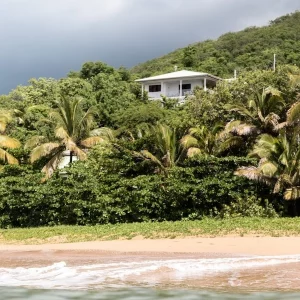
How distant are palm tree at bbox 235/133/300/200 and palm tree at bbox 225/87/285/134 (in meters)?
2.52

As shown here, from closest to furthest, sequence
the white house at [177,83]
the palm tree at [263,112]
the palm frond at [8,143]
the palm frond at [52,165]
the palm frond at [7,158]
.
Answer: the palm tree at [263,112] < the palm frond at [52,165] < the palm frond at [7,158] < the palm frond at [8,143] < the white house at [177,83]

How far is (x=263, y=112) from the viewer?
74.7 feet

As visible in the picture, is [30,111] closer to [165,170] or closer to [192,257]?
[165,170]

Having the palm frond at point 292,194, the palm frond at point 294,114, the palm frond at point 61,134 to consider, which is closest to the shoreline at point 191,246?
the palm frond at point 292,194

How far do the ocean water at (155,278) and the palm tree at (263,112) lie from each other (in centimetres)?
1074

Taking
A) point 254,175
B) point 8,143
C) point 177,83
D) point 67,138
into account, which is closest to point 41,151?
point 67,138

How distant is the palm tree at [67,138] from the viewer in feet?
78.4

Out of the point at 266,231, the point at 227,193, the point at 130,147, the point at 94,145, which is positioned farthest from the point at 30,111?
the point at 266,231

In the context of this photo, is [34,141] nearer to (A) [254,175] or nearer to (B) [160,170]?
(B) [160,170]

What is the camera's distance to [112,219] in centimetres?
2064

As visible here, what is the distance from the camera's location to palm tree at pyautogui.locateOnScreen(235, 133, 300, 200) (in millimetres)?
18734

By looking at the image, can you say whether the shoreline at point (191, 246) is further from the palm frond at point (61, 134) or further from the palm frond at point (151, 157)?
the palm frond at point (61, 134)

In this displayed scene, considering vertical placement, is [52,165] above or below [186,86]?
below

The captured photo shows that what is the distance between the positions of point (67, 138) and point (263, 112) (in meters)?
9.81
